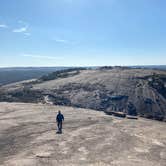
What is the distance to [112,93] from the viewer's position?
4706 centimetres

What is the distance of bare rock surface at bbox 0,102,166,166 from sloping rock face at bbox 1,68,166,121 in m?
12.2

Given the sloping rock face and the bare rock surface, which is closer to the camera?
the bare rock surface

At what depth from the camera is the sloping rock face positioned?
140ft

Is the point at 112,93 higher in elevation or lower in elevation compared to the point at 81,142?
higher

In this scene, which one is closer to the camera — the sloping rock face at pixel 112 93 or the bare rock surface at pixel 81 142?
the bare rock surface at pixel 81 142

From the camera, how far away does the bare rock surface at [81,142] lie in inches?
670

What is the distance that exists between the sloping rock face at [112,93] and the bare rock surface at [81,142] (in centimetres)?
1220

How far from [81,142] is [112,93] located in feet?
88.9

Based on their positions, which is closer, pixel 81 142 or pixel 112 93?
pixel 81 142

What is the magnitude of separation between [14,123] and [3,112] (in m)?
7.17

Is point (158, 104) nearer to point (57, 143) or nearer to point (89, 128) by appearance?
point (89, 128)

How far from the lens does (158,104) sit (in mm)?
43719

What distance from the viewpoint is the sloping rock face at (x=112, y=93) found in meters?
42.5

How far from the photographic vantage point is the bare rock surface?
17016 mm
